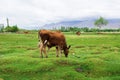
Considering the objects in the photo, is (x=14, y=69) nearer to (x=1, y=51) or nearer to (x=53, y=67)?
(x=53, y=67)

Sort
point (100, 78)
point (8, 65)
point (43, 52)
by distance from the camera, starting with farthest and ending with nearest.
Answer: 1. point (43, 52)
2. point (8, 65)
3. point (100, 78)

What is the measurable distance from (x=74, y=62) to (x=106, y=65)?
2548 mm

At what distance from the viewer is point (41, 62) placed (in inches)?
940

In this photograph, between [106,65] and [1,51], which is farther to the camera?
[1,51]

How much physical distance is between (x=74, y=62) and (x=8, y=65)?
522 centimetres

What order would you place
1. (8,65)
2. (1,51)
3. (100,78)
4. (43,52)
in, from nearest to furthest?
(100,78) → (8,65) → (43,52) → (1,51)

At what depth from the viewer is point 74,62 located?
24.6 m

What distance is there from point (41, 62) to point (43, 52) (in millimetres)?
4957

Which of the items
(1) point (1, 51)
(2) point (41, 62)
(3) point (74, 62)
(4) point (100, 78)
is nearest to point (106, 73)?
(4) point (100, 78)

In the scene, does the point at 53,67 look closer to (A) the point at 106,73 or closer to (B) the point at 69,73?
(B) the point at 69,73

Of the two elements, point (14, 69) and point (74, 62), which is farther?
point (74, 62)

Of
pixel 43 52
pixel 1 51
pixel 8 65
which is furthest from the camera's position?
pixel 1 51

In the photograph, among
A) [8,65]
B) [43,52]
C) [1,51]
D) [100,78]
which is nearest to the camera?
[100,78]

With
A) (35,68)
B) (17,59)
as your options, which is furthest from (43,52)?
(35,68)
